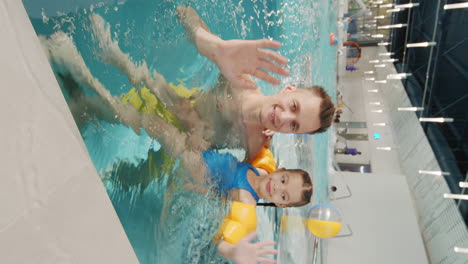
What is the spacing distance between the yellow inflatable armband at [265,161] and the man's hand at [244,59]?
0.30 meters

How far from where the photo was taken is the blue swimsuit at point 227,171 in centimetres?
72

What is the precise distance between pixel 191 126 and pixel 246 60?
0.28 metres

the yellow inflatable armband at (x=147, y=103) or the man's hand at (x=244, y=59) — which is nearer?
the yellow inflatable armband at (x=147, y=103)

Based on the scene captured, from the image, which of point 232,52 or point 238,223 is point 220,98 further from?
point 238,223

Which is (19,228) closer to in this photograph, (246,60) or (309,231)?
(246,60)

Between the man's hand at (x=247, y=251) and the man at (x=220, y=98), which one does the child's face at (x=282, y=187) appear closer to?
the man at (x=220, y=98)

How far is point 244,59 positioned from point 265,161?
43cm

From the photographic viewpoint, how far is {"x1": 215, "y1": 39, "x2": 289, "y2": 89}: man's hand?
75 centimetres

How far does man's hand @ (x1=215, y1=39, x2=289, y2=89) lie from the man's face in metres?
0.09

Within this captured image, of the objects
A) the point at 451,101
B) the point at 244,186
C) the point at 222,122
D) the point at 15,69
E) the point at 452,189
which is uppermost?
the point at 15,69

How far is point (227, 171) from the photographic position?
82cm

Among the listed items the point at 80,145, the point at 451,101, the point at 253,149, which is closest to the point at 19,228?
the point at 80,145

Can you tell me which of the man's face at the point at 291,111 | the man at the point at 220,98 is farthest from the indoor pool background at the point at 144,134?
the man's face at the point at 291,111

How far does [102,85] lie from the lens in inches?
16.1
